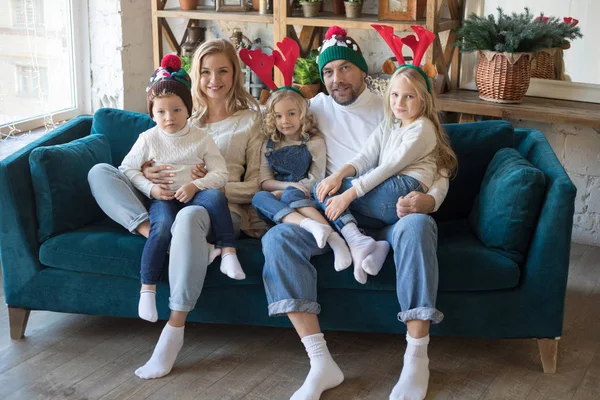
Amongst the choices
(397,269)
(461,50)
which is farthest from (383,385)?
(461,50)

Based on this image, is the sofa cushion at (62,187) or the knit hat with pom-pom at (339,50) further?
the knit hat with pom-pom at (339,50)

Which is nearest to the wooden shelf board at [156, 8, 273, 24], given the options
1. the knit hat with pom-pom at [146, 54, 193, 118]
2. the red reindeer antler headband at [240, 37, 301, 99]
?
the red reindeer antler headband at [240, 37, 301, 99]

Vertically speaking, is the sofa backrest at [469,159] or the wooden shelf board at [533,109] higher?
the wooden shelf board at [533,109]

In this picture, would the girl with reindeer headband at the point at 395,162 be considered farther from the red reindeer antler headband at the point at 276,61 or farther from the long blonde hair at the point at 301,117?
the red reindeer antler headband at the point at 276,61

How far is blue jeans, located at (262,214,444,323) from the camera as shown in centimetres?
247

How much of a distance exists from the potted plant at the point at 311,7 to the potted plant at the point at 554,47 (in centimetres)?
106

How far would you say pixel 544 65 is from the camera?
374cm

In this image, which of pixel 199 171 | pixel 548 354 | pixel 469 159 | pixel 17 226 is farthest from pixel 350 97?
pixel 17 226

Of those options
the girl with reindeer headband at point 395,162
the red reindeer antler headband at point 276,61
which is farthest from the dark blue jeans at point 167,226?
the red reindeer antler headband at point 276,61

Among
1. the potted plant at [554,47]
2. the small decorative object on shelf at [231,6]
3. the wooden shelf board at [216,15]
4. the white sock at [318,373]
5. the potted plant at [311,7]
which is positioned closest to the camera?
the white sock at [318,373]

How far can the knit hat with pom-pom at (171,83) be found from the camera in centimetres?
276

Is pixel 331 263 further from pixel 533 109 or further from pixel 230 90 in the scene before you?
pixel 533 109

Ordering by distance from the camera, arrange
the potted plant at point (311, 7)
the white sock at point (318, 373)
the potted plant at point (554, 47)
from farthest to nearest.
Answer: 1. the potted plant at point (311, 7)
2. the potted plant at point (554, 47)
3. the white sock at point (318, 373)

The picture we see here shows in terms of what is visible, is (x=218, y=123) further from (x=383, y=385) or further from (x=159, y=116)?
(x=383, y=385)
